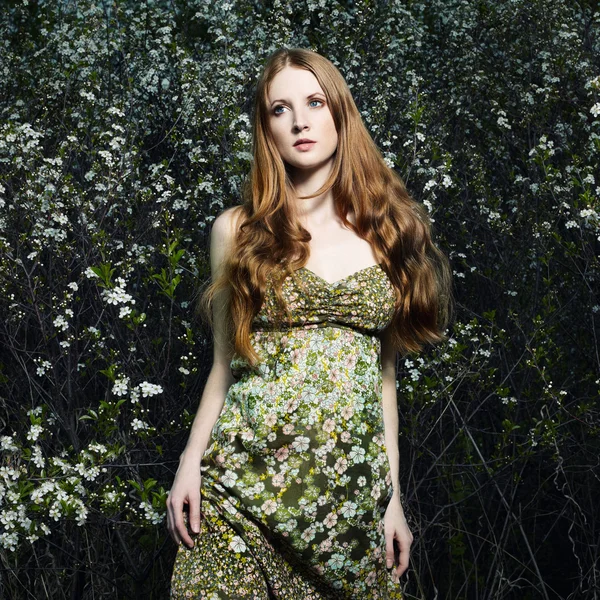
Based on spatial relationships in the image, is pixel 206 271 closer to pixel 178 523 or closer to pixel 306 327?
pixel 306 327

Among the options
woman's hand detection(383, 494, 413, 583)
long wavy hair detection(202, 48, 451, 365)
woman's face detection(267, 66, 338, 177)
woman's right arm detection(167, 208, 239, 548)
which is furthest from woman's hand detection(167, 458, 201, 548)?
woman's face detection(267, 66, 338, 177)

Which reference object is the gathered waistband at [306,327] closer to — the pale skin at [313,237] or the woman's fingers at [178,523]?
the pale skin at [313,237]

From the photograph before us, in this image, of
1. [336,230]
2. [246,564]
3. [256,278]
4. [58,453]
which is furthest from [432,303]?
[58,453]

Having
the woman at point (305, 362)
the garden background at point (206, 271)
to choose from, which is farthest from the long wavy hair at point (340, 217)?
the garden background at point (206, 271)

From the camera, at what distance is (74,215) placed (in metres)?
3.68

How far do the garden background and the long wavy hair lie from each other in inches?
29.3

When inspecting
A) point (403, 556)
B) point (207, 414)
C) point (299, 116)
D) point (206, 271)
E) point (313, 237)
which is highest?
point (299, 116)

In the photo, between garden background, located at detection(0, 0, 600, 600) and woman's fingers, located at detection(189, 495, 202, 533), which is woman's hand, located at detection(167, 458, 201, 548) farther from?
garden background, located at detection(0, 0, 600, 600)

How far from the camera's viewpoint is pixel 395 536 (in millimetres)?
2111

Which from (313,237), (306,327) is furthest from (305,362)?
(313,237)

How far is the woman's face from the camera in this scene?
218 centimetres

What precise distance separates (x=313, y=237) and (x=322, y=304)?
0.75 ft

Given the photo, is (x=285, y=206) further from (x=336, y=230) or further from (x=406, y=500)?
(x=406, y=500)

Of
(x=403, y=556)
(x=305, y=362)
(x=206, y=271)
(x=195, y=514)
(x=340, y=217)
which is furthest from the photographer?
(x=206, y=271)
